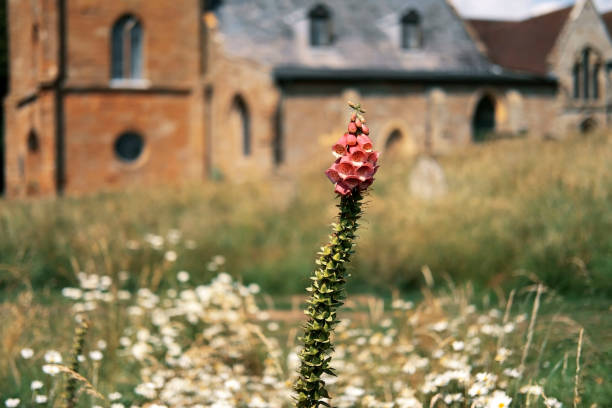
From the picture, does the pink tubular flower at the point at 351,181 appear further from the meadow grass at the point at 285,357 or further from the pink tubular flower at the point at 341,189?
the meadow grass at the point at 285,357

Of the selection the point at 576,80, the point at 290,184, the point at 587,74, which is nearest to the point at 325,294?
the point at 290,184

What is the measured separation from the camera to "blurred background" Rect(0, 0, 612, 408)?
5.85m

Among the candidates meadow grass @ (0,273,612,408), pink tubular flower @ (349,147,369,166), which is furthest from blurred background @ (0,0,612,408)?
pink tubular flower @ (349,147,369,166)

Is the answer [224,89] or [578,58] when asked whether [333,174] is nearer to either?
[224,89]

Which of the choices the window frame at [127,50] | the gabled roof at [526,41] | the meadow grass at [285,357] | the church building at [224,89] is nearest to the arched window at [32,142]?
the church building at [224,89]

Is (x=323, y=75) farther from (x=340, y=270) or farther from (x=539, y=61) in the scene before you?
(x=340, y=270)

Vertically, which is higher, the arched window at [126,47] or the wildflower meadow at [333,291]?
the arched window at [126,47]

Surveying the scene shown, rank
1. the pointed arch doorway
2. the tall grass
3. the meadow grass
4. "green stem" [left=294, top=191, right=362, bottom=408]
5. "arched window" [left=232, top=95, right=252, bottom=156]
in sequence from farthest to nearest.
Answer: the pointed arch doorway < "arched window" [left=232, top=95, right=252, bottom=156] < the tall grass < the meadow grass < "green stem" [left=294, top=191, right=362, bottom=408]

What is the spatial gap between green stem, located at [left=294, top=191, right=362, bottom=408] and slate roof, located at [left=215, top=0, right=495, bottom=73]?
20.8 meters

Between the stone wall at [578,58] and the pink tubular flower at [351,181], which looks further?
the stone wall at [578,58]

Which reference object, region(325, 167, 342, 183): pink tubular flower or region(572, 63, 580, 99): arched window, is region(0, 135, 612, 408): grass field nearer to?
region(325, 167, 342, 183): pink tubular flower

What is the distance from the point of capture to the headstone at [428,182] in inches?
491

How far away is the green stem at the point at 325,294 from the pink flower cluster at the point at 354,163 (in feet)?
0.26

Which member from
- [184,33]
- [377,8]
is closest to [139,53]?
[184,33]
